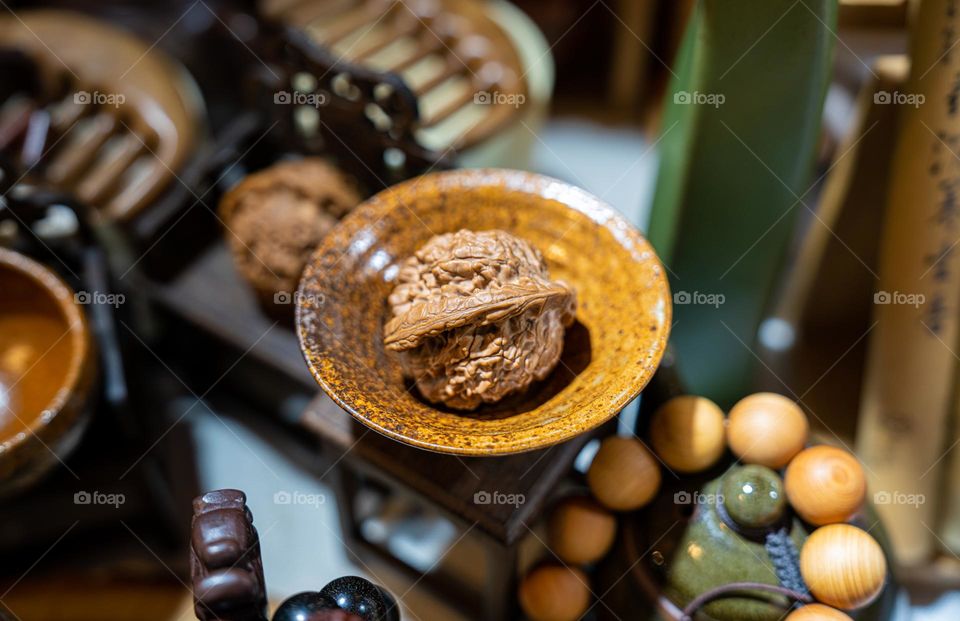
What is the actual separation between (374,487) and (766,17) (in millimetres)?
1025

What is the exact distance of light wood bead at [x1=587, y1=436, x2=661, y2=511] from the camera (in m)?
1.20

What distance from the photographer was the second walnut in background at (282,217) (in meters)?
1.45

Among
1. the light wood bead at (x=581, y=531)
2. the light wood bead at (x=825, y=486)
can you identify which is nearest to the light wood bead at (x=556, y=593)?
the light wood bead at (x=581, y=531)

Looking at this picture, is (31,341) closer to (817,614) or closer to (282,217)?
(282,217)

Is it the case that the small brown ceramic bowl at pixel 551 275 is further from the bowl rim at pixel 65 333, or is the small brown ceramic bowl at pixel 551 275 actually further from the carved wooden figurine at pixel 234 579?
the bowl rim at pixel 65 333

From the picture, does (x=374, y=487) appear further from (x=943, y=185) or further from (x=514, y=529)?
(x=943, y=185)

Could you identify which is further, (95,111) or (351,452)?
(95,111)

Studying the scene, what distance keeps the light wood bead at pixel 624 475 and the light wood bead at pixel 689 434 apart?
0.09ft

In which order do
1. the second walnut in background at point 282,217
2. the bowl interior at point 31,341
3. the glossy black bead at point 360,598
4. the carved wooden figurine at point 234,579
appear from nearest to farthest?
the carved wooden figurine at point 234,579 < the glossy black bead at point 360,598 < the bowl interior at point 31,341 < the second walnut in background at point 282,217

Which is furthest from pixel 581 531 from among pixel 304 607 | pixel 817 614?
pixel 304 607

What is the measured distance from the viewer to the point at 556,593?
1223 millimetres

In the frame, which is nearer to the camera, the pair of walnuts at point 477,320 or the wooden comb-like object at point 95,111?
the pair of walnuts at point 477,320

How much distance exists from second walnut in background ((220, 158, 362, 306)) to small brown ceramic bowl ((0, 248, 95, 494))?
279 mm

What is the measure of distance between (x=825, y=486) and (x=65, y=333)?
114cm
